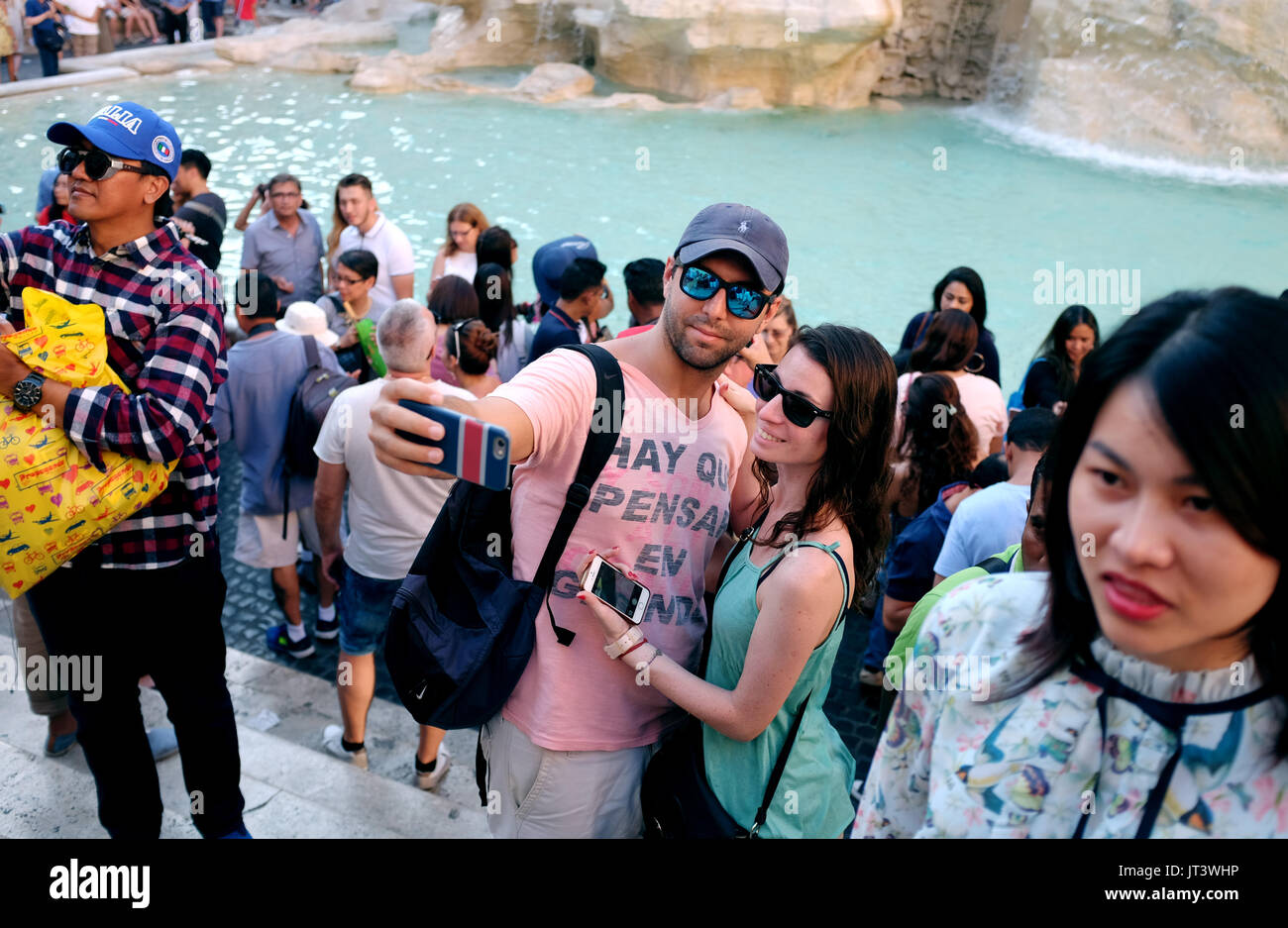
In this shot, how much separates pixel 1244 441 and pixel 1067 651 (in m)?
0.35

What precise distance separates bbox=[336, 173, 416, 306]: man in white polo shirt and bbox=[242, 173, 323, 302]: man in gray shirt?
1.41 feet

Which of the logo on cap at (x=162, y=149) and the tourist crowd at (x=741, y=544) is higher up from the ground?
the logo on cap at (x=162, y=149)

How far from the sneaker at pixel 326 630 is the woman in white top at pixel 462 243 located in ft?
8.23

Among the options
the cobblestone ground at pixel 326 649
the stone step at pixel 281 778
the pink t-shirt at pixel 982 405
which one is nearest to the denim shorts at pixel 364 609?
the stone step at pixel 281 778

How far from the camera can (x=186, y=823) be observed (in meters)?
3.16

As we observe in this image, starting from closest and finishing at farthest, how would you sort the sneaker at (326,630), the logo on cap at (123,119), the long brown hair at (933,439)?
the logo on cap at (123,119), the long brown hair at (933,439), the sneaker at (326,630)

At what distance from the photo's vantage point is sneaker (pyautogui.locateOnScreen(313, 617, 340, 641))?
497cm

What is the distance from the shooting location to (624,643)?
2115mm

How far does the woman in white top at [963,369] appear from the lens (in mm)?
4613

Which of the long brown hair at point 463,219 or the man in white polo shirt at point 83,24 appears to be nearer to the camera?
the long brown hair at point 463,219

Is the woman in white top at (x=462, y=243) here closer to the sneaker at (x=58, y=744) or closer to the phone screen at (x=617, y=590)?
the sneaker at (x=58, y=744)

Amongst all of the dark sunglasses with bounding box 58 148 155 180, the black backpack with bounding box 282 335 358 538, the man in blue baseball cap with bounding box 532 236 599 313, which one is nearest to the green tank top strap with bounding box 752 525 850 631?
the dark sunglasses with bounding box 58 148 155 180
